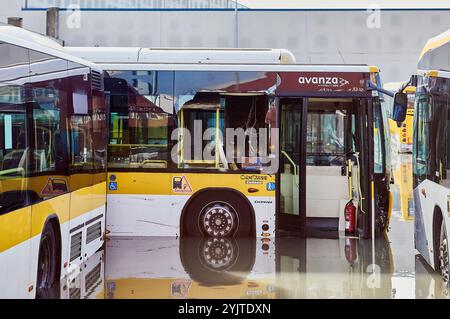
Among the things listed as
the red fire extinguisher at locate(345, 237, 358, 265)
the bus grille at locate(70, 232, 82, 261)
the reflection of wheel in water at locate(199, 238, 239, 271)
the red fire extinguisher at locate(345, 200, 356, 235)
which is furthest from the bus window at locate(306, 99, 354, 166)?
the bus grille at locate(70, 232, 82, 261)

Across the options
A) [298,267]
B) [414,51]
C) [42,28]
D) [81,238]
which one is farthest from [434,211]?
[42,28]

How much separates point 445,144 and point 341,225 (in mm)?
3946

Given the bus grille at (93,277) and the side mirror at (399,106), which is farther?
the side mirror at (399,106)

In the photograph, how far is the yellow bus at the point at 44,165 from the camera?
5.91m

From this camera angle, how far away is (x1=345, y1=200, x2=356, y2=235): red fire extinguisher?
447 inches

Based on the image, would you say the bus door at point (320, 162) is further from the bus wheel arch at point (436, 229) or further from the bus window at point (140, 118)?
the bus wheel arch at point (436, 229)

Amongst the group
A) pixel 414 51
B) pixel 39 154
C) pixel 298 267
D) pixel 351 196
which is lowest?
pixel 298 267

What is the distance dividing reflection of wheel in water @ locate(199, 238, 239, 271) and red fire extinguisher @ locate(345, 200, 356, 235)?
1.90 meters

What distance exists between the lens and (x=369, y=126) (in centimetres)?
1106

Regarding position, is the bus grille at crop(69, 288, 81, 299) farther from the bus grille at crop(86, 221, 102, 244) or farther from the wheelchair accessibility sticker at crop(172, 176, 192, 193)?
the wheelchair accessibility sticker at crop(172, 176, 192, 193)

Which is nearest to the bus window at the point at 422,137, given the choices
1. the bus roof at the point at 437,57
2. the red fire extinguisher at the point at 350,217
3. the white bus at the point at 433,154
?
the white bus at the point at 433,154

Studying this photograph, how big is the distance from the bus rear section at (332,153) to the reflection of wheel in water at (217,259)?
1126mm

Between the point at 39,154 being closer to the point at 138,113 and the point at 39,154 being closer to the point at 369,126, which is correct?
the point at 138,113

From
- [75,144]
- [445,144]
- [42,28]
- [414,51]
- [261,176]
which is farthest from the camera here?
[42,28]
